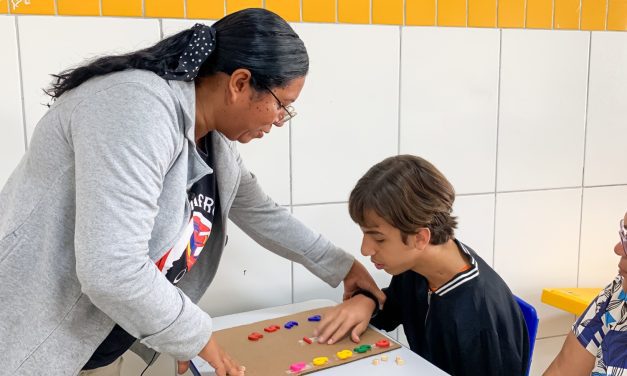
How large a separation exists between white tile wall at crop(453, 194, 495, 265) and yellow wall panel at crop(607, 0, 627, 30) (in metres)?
0.73

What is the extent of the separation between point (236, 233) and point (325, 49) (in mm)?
586

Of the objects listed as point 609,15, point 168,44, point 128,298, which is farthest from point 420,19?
point 128,298

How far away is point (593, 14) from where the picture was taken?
1923 mm

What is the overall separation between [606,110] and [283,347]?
1483 mm

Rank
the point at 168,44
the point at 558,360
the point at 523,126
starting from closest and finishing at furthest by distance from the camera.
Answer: the point at 168,44 < the point at 558,360 < the point at 523,126

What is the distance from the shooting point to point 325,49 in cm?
161

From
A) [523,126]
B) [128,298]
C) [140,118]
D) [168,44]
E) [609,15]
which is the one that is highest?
[609,15]

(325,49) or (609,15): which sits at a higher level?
(609,15)

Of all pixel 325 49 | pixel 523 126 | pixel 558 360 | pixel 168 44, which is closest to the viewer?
pixel 168 44

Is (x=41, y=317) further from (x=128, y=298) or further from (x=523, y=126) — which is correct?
(x=523, y=126)

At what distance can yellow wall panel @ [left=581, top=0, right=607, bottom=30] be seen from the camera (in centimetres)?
191

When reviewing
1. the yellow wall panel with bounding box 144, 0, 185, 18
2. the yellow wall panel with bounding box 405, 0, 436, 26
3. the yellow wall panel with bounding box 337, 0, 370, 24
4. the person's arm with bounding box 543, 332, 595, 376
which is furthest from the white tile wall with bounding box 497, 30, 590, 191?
the yellow wall panel with bounding box 144, 0, 185, 18

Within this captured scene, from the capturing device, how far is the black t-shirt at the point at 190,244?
104 centimetres

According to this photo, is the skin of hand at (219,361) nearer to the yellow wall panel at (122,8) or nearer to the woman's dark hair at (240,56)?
the woman's dark hair at (240,56)
